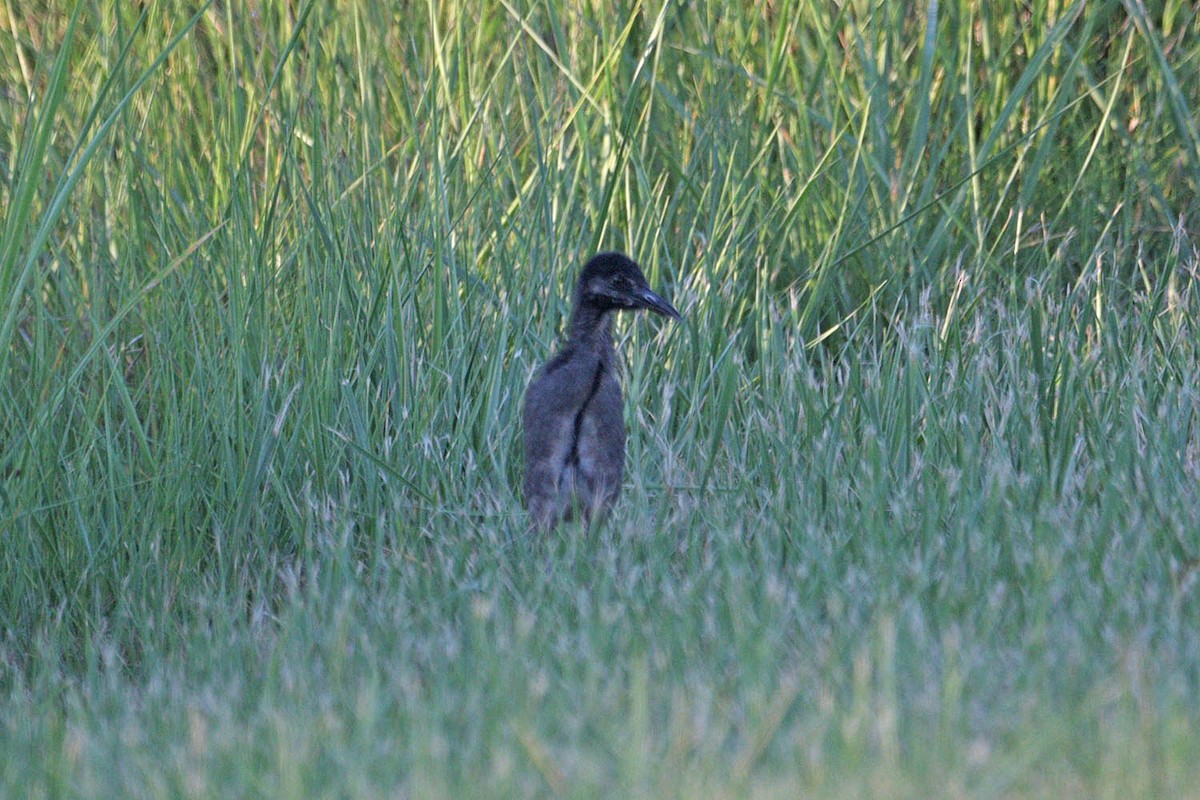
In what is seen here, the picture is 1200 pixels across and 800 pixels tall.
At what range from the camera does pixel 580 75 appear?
5.00 metres

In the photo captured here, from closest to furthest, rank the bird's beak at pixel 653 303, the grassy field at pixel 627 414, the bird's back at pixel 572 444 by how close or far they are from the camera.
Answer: the grassy field at pixel 627 414, the bird's back at pixel 572 444, the bird's beak at pixel 653 303

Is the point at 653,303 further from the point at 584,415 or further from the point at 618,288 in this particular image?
the point at 584,415

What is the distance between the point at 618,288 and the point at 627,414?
0.50 m

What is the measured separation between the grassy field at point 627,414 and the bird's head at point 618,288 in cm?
42

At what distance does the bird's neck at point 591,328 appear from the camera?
3.87m

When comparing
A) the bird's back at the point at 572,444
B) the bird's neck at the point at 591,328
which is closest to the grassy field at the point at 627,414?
the bird's back at the point at 572,444

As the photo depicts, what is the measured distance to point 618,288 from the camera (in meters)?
3.86

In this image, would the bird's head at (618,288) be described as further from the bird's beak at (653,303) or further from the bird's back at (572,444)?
the bird's back at (572,444)

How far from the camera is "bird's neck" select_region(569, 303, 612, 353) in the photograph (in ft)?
12.7

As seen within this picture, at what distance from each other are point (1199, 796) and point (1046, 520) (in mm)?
1195

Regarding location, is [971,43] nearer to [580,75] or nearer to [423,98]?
[580,75]

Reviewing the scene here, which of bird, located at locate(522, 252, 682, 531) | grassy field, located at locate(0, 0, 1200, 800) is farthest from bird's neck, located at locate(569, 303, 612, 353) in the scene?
grassy field, located at locate(0, 0, 1200, 800)

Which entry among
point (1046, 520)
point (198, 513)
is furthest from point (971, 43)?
point (198, 513)

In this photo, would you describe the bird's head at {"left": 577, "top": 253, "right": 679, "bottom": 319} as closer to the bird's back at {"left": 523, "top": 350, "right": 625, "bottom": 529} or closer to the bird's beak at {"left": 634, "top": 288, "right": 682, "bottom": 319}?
the bird's beak at {"left": 634, "top": 288, "right": 682, "bottom": 319}
